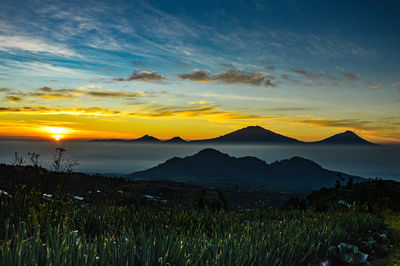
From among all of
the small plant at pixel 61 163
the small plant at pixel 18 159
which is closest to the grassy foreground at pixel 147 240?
the small plant at pixel 61 163

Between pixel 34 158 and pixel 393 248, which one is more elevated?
pixel 34 158

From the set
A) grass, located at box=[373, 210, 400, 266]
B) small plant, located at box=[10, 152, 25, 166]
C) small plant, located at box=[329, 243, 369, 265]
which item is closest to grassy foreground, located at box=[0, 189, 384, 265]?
small plant, located at box=[329, 243, 369, 265]

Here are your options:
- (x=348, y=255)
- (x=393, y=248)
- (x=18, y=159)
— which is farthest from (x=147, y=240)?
(x=18, y=159)

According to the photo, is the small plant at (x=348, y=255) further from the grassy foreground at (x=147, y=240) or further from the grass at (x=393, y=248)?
the grass at (x=393, y=248)

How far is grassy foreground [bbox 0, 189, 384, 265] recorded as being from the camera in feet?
7.63

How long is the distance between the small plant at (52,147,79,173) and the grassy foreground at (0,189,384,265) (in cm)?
83

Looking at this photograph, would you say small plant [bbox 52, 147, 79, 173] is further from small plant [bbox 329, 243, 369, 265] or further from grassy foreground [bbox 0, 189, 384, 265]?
small plant [bbox 329, 243, 369, 265]

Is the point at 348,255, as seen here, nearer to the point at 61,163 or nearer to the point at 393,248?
the point at 393,248

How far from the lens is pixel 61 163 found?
7.09 metres

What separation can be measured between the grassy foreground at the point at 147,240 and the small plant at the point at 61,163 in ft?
2.73

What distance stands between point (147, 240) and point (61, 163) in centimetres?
518

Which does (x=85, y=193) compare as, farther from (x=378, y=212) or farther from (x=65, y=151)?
(x=378, y=212)

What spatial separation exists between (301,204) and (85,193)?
831cm

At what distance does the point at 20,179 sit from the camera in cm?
1112
